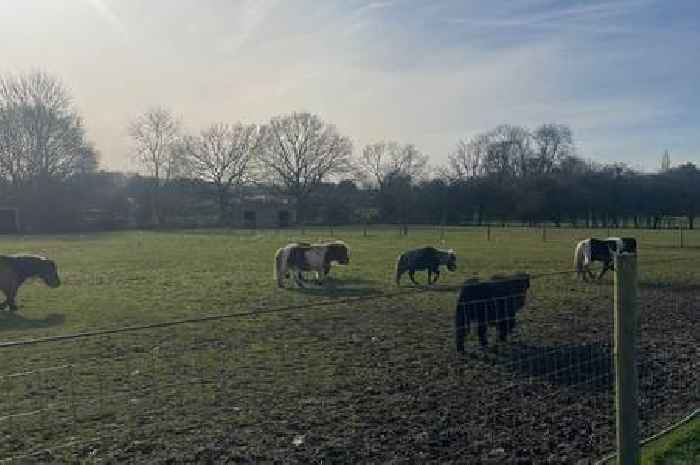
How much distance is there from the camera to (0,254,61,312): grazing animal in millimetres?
14023

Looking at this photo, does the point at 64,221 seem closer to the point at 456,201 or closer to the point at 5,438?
the point at 456,201

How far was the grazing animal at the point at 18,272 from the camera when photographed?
14.0m

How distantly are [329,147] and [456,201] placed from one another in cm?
1943

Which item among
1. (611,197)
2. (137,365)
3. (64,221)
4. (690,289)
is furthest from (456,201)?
(137,365)

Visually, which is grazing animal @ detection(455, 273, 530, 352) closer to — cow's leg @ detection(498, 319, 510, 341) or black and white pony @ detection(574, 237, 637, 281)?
cow's leg @ detection(498, 319, 510, 341)

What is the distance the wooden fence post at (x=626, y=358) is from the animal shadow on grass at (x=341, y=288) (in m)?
11.4

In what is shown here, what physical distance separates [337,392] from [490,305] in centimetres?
336

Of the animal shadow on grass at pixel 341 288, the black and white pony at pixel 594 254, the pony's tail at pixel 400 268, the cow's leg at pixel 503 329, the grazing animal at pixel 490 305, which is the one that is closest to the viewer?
the grazing animal at pixel 490 305

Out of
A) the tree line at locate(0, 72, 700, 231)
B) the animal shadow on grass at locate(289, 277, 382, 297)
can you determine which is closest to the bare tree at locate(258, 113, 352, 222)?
the tree line at locate(0, 72, 700, 231)

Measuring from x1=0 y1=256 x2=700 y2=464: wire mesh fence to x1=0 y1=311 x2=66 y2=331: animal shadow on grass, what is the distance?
7.73ft

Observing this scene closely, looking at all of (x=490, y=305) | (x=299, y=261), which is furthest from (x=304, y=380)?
(x=299, y=261)

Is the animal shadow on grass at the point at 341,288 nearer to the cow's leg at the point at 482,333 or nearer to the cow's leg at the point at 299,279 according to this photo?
the cow's leg at the point at 299,279

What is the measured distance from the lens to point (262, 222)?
78.4m

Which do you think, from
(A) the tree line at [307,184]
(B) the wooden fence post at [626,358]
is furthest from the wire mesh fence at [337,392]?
(A) the tree line at [307,184]
